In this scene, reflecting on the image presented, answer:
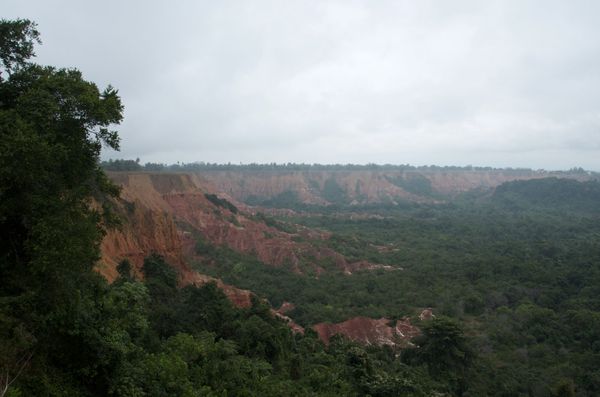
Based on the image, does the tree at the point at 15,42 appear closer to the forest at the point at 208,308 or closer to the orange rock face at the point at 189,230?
the forest at the point at 208,308

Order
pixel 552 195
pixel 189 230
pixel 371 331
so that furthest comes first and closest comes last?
pixel 552 195 → pixel 189 230 → pixel 371 331

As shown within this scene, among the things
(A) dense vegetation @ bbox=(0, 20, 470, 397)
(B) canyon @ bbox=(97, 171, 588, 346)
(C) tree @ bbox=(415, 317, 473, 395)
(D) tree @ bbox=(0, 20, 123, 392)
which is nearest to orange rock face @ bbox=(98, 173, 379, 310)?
A: (B) canyon @ bbox=(97, 171, 588, 346)

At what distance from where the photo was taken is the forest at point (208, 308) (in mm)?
7645

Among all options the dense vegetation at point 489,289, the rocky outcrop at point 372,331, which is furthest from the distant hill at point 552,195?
the rocky outcrop at point 372,331

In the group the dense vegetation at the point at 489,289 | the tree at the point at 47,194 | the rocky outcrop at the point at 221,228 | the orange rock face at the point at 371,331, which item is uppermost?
the tree at the point at 47,194

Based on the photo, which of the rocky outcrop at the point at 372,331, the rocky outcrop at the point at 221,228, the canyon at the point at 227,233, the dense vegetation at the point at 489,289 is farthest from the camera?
the rocky outcrop at the point at 221,228

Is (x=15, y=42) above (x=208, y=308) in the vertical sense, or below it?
above

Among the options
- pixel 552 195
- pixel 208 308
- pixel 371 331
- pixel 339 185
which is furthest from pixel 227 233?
pixel 552 195

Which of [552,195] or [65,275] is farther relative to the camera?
[552,195]

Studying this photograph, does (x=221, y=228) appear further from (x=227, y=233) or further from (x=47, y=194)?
(x=47, y=194)

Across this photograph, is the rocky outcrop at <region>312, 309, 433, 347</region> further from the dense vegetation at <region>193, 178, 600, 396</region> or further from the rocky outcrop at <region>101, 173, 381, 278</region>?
the rocky outcrop at <region>101, 173, 381, 278</region>

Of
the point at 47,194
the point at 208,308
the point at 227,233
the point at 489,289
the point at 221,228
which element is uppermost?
the point at 47,194

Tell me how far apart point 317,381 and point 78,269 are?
322 inches

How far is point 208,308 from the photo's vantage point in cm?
1655
